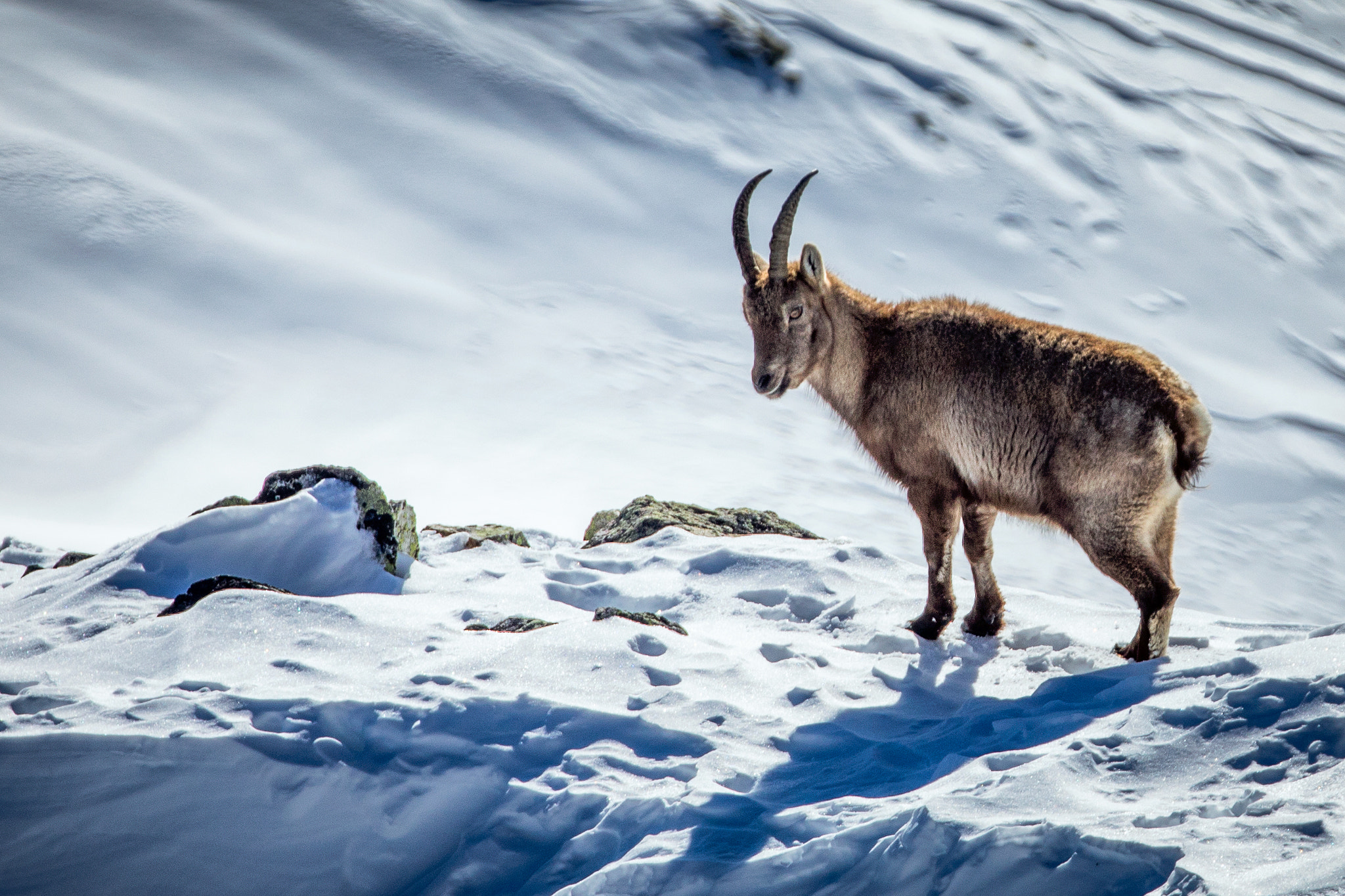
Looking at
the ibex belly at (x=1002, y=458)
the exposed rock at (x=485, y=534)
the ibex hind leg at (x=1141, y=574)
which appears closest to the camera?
the ibex hind leg at (x=1141, y=574)

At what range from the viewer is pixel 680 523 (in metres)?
8.40

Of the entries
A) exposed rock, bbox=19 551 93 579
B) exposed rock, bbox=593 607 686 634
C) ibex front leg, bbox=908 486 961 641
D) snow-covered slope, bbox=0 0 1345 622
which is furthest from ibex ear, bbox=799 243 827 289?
snow-covered slope, bbox=0 0 1345 622

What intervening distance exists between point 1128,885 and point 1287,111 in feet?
107

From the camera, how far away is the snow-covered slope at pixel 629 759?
3727mm

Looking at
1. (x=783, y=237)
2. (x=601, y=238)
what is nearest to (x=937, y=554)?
(x=783, y=237)

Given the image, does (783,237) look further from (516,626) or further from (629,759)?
(629,759)

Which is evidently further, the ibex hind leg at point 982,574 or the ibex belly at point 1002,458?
the ibex hind leg at point 982,574

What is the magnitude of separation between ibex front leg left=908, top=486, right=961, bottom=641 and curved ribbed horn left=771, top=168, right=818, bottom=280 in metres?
1.46

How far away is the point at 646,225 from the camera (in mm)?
22812

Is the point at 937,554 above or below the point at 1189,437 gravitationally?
below

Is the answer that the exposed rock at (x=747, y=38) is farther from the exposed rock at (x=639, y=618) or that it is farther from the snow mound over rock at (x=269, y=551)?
the exposed rock at (x=639, y=618)

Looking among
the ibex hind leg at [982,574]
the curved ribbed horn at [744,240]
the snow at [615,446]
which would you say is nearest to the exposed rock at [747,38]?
the snow at [615,446]

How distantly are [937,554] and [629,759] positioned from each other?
2478mm

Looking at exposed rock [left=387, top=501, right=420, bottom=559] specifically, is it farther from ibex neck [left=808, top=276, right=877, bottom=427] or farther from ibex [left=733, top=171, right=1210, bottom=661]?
ibex neck [left=808, top=276, right=877, bottom=427]
